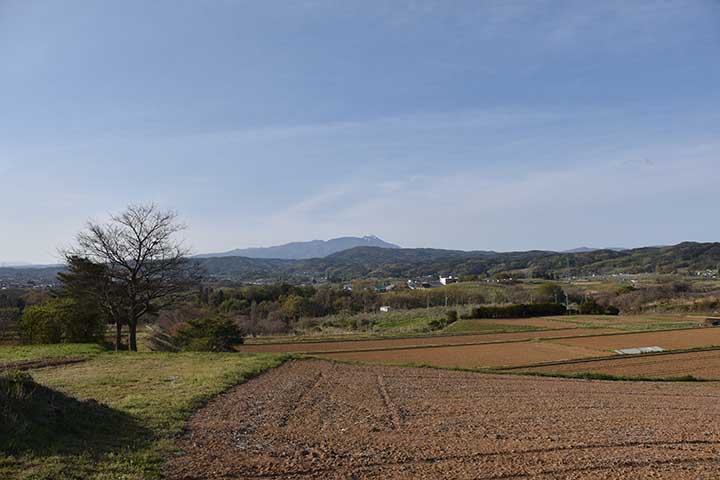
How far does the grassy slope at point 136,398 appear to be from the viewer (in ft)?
22.4

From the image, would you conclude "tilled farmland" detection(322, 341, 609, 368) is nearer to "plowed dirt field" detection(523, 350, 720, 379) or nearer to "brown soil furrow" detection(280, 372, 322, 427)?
"plowed dirt field" detection(523, 350, 720, 379)

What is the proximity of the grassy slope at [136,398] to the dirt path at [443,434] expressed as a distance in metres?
0.51

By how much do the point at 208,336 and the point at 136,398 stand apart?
746 inches

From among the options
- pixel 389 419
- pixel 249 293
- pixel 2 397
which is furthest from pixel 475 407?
pixel 249 293

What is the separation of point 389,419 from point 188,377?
25.5 feet

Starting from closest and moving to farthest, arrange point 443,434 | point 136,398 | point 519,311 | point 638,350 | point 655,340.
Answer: point 443,434
point 136,398
point 638,350
point 655,340
point 519,311

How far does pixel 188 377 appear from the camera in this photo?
53.7 ft

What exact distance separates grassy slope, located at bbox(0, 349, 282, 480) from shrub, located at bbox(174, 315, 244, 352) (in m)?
5.24

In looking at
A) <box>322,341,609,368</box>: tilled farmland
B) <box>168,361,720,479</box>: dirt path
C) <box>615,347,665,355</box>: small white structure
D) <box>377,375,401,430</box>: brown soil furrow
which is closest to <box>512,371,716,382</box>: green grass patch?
<box>322,341,609,368</box>: tilled farmland

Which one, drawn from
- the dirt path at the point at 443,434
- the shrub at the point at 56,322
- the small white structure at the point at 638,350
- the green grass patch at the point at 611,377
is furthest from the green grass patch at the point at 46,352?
the small white structure at the point at 638,350

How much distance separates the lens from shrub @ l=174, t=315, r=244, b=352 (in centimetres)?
2948

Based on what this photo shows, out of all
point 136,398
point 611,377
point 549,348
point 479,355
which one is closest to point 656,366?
point 611,377

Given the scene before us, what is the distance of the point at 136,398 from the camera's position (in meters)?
12.2

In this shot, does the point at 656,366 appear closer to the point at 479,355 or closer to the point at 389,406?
the point at 479,355
